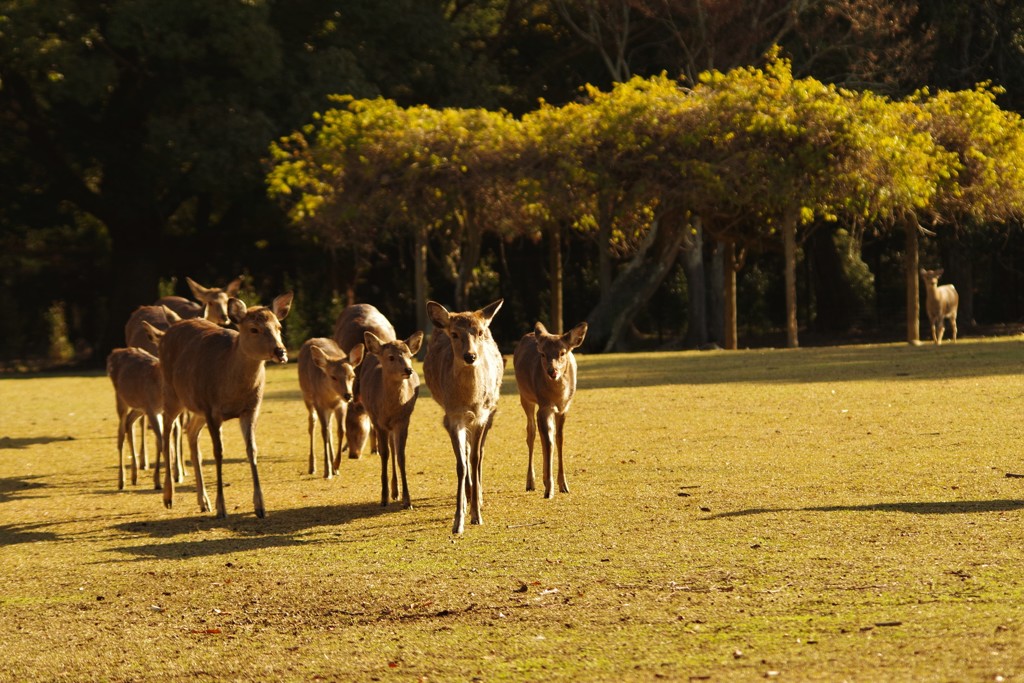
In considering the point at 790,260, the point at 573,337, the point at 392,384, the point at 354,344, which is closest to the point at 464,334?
the point at 392,384

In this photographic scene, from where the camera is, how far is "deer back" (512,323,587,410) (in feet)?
35.9

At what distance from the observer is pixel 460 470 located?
9.85m

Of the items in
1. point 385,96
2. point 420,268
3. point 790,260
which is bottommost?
point 790,260

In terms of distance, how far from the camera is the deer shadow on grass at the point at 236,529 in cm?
954

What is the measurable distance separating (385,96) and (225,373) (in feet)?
88.0

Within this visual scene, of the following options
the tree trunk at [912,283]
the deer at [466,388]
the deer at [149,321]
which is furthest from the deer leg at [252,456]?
the tree trunk at [912,283]

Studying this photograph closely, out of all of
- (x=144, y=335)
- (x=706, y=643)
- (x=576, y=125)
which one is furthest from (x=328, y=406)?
(x=576, y=125)

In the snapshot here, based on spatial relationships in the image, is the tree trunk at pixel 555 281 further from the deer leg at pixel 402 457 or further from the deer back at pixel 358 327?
the deer leg at pixel 402 457

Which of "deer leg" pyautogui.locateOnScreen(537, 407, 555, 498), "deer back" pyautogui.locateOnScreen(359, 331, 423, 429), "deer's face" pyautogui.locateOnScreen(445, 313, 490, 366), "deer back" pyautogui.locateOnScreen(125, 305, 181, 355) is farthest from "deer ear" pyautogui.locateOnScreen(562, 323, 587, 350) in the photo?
"deer back" pyautogui.locateOnScreen(125, 305, 181, 355)

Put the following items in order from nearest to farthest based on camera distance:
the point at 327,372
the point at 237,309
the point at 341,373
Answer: the point at 237,309 → the point at 341,373 → the point at 327,372

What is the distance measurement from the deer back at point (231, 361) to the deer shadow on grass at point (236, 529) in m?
0.85

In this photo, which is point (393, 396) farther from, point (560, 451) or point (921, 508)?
point (921, 508)

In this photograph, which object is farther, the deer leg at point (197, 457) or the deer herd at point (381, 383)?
the deer leg at point (197, 457)

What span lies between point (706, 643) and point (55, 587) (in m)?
4.05
